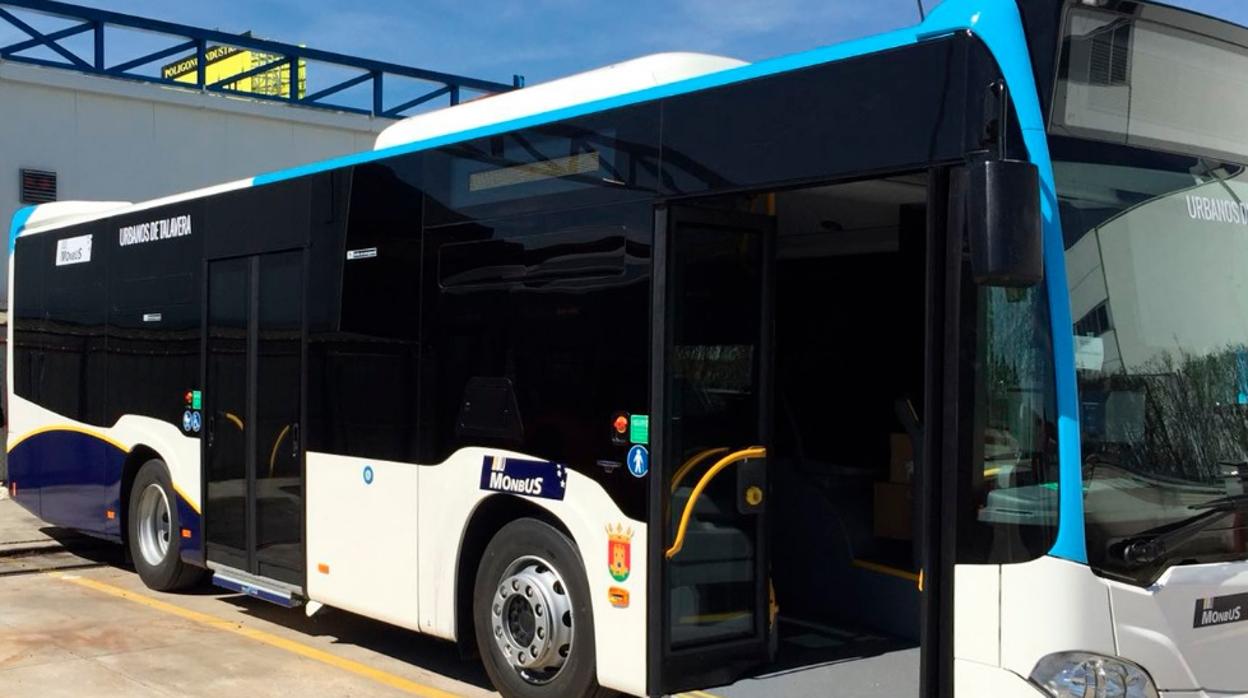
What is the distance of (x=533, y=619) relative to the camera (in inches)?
236

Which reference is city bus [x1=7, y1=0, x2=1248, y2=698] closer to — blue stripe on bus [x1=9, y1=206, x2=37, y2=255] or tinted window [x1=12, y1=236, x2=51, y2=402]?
tinted window [x1=12, y1=236, x2=51, y2=402]

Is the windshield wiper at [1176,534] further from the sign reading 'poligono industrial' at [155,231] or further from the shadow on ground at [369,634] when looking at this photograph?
the sign reading 'poligono industrial' at [155,231]

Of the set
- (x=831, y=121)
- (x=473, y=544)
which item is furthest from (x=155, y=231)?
(x=831, y=121)

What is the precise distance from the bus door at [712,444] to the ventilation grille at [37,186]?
12972 mm

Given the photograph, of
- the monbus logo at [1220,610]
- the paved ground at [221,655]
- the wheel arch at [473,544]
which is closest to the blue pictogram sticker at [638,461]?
the wheel arch at [473,544]

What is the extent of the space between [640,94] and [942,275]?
6.30 ft

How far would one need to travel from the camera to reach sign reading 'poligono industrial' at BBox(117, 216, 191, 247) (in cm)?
896

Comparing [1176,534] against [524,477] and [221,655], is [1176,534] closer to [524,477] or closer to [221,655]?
[524,477]

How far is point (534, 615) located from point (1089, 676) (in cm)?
277

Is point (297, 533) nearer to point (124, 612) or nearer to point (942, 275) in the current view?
point (124, 612)

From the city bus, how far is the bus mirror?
0.03 feet

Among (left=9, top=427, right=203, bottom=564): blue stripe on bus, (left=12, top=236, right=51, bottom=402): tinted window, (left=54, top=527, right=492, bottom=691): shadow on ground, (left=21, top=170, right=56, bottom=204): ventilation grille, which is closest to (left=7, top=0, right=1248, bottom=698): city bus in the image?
(left=54, top=527, right=492, bottom=691): shadow on ground

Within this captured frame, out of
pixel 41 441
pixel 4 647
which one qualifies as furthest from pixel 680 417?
pixel 41 441

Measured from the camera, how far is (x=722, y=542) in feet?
18.1
